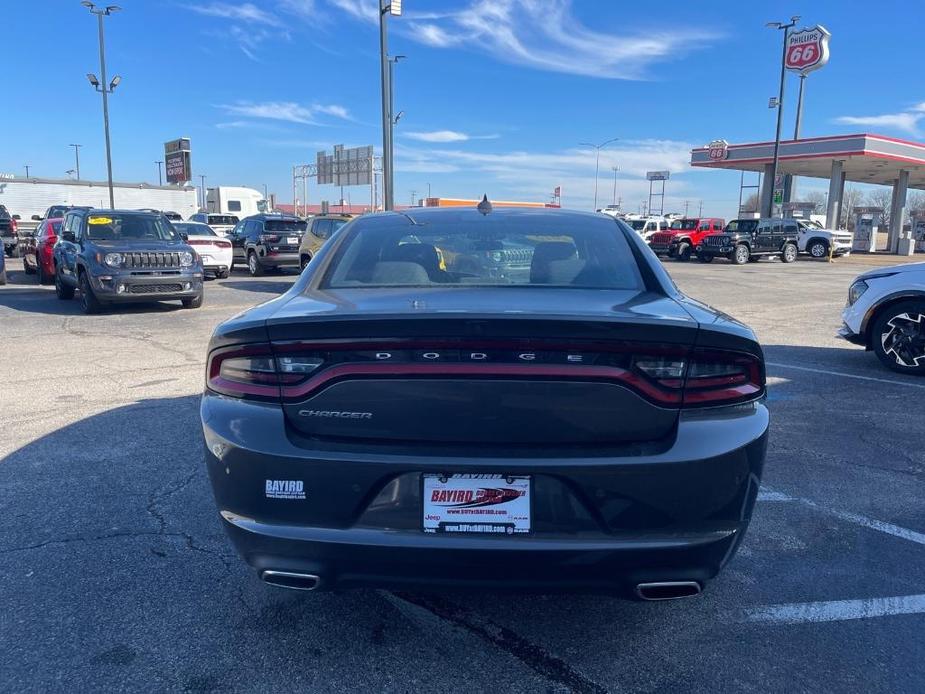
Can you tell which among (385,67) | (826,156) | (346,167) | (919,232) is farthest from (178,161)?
(919,232)

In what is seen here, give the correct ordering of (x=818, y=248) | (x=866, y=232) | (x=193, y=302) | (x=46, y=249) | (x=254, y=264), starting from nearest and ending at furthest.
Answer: (x=193, y=302) → (x=46, y=249) → (x=254, y=264) → (x=818, y=248) → (x=866, y=232)

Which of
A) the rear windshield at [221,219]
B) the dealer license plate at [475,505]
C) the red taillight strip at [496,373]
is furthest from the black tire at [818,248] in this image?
the dealer license plate at [475,505]

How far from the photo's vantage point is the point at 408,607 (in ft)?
9.38

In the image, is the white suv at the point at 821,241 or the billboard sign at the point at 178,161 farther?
the billboard sign at the point at 178,161

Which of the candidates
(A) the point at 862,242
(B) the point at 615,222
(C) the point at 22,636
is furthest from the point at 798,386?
(A) the point at 862,242

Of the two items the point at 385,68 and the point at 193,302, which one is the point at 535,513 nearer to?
the point at 193,302

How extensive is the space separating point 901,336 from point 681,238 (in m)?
25.4

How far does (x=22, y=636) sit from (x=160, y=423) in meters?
2.82

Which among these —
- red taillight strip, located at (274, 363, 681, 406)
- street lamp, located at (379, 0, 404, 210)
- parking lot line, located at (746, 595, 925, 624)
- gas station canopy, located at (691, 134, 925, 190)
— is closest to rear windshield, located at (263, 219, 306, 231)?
street lamp, located at (379, 0, 404, 210)

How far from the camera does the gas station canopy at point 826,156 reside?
114 ft

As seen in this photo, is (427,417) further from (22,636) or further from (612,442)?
(22,636)

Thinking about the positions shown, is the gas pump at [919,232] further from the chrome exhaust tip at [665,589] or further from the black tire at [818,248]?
the chrome exhaust tip at [665,589]

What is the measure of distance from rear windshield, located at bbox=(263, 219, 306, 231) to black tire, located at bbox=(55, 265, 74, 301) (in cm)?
657

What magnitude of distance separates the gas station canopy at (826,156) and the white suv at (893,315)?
31867 mm
